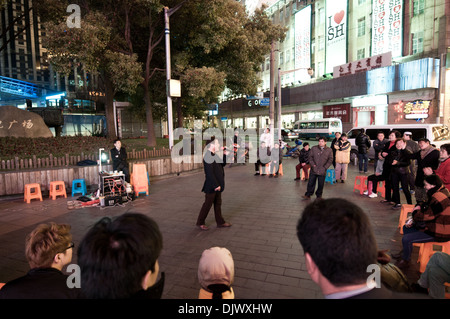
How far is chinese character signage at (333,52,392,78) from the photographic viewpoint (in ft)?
86.4

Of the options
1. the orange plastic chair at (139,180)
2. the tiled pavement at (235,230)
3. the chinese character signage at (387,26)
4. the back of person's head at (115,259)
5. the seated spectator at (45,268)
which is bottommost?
the tiled pavement at (235,230)

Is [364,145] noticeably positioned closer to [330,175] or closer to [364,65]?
[330,175]

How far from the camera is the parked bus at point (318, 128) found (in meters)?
31.8

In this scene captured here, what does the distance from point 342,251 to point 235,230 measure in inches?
190

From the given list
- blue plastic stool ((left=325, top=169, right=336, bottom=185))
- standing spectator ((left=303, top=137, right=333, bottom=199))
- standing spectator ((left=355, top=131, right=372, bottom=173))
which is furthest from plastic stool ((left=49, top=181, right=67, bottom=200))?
standing spectator ((left=355, top=131, right=372, bottom=173))

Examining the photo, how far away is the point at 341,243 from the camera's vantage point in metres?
1.44

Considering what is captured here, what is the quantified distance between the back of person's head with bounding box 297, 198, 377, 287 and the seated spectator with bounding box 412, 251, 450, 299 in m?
2.57

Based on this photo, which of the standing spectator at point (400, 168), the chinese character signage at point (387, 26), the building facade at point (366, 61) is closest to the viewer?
the standing spectator at point (400, 168)

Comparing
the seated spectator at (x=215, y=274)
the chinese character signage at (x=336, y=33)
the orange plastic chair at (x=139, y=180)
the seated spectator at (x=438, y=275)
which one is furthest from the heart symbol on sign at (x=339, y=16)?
the seated spectator at (x=215, y=274)

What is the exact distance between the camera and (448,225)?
3.96 meters

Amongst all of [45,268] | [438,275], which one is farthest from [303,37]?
[45,268]

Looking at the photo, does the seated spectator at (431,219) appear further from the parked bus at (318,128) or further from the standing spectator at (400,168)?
the parked bus at (318,128)

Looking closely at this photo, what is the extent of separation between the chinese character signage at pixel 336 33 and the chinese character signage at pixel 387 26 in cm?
412
